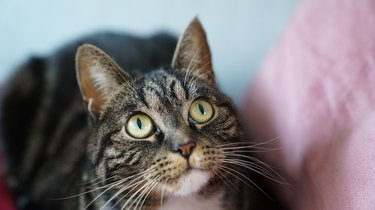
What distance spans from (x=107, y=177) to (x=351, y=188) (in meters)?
0.54

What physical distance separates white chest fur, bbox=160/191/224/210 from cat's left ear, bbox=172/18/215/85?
0.95 feet

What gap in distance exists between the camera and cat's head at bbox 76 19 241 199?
98 cm

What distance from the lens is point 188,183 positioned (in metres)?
0.99

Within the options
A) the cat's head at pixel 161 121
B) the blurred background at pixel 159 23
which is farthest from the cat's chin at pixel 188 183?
the blurred background at pixel 159 23

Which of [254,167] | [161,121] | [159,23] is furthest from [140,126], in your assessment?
[159,23]

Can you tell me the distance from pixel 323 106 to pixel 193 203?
430 mm

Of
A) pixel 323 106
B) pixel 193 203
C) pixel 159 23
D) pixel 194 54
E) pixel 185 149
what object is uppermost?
pixel 159 23

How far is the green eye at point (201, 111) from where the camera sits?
107 cm

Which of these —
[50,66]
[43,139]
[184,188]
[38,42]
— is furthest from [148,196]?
[38,42]

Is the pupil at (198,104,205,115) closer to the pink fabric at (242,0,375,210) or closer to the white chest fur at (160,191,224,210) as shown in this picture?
the white chest fur at (160,191,224,210)

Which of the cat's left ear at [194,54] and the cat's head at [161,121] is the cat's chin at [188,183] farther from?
the cat's left ear at [194,54]

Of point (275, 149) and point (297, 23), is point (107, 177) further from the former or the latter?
point (297, 23)

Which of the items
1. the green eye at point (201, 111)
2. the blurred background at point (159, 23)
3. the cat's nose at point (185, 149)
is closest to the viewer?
the cat's nose at point (185, 149)

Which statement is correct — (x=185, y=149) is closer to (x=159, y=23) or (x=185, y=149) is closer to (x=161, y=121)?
(x=161, y=121)
